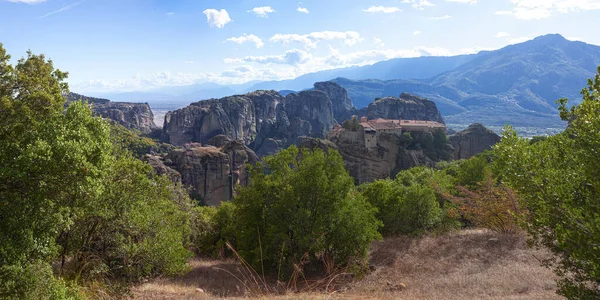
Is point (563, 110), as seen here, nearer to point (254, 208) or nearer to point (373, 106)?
point (254, 208)

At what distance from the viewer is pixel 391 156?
87.5 meters

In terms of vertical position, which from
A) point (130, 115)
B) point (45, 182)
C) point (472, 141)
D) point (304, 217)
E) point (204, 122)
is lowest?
point (472, 141)

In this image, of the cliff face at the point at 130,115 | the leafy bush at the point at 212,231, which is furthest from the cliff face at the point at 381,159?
the cliff face at the point at 130,115

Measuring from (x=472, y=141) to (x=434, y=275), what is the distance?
92.1 meters

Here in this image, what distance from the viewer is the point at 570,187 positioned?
30.7ft

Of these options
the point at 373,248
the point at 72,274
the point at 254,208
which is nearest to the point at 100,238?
the point at 72,274

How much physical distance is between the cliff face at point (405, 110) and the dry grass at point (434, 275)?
138 m

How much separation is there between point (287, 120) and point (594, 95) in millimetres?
168324

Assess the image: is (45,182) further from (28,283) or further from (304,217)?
(304,217)

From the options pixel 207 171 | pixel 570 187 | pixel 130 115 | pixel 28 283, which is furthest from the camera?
pixel 130 115

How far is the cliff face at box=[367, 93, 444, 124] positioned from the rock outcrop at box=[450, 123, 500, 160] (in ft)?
186

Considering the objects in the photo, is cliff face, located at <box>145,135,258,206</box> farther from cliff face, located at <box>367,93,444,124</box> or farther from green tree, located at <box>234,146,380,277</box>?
cliff face, located at <box>367,93,444,124</box>

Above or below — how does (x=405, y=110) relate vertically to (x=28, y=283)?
above

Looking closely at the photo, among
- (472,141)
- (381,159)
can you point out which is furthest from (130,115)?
(472,141)
